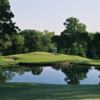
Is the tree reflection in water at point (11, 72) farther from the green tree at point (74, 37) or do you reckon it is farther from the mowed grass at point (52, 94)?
the green tree at point (74, 37)

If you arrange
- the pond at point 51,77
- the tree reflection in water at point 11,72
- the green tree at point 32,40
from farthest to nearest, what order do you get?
the green tree at point 32,40 → the tree reflection in water at point 11,72 → the pond at point 51,77

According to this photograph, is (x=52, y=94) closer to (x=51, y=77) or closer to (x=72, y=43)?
(x=51, y=77)

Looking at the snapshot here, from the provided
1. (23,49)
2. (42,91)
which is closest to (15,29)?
(42,91)

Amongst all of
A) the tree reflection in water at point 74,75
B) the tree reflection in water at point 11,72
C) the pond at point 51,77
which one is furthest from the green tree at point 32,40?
the pond at point 51,77

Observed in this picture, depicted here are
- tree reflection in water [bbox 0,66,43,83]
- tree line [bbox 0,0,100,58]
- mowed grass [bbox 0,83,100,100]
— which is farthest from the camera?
tree line [bbox 0,0,100,58]

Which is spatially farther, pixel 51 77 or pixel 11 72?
pixel 11 72

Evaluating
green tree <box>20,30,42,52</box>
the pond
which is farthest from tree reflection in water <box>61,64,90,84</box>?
green tree <box>20,30,42,52</box>

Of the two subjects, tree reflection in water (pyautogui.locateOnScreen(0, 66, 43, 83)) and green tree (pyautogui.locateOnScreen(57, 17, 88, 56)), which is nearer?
tree reflection in water (pyautogui.locateOnScreen(0, 66, 43, 83))

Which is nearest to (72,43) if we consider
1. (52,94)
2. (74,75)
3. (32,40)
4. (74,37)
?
(74,37)

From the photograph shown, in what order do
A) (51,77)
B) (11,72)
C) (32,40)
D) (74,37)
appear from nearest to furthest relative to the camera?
(51,77)
(11,72)
(74,37)
(32,40)

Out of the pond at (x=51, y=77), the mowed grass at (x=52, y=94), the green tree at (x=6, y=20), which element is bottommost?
the pond at (x=51, y=77)

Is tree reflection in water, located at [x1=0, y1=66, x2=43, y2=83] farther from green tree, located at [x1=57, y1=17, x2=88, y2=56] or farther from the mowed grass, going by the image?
green tree, located at [x1=57, y1=17, x2=88, y2=56]

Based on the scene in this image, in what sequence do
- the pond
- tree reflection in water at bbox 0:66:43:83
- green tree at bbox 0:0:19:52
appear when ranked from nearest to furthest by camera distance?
the pond, tree reflection in water at bbox 0:66:43:83, green tree at bbox 0:0:19:52

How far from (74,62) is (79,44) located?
3764 centimetres
